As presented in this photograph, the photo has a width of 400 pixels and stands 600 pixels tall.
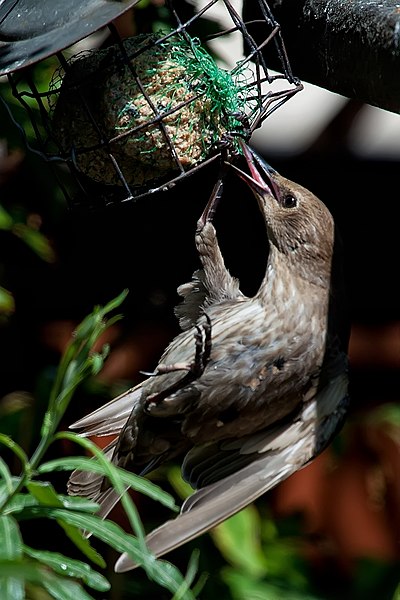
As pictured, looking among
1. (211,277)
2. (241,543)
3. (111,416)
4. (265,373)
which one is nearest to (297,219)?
(211,277)

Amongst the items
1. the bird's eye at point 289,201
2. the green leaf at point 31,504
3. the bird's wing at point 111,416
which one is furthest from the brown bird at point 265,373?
the green leaf at point 31,504

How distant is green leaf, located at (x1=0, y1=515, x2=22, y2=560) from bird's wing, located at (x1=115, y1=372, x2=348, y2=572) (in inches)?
39.1

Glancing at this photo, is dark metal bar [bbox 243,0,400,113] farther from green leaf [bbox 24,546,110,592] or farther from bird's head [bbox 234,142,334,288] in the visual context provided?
green leaf [bbox 24,546,110,592]

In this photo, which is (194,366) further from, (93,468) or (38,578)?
(38,578)

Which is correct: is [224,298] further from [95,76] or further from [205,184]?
[205,184]

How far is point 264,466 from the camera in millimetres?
2418

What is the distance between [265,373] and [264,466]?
0.22 metres

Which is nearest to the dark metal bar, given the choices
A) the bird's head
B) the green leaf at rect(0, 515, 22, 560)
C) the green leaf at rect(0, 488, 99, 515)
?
the bird's head

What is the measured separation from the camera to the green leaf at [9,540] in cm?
117

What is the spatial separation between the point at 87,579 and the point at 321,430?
1.16 metres

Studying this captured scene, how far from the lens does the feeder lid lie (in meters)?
1.76

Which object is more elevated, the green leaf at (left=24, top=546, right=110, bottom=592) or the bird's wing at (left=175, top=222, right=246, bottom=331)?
the green leaf at (left=24, top=546, right=110, bottom=592)

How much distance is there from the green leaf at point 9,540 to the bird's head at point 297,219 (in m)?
1.46

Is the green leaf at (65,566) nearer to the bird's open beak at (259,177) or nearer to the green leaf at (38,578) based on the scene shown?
the green leaf at (38,578)
